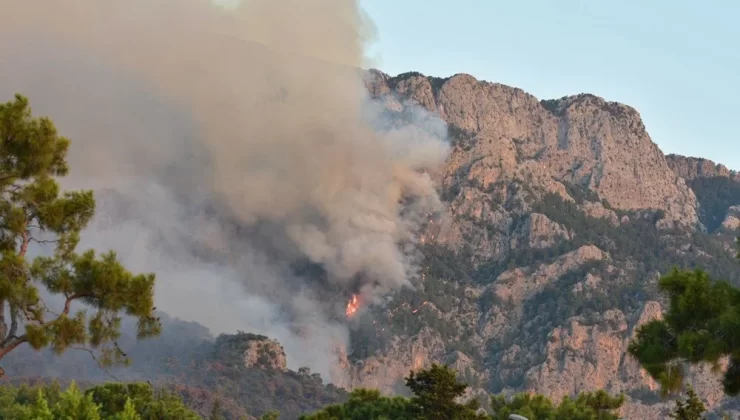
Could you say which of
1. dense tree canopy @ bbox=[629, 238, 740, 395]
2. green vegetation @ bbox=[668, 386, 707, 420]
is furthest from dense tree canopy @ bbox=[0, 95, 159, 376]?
green vegetation @ bbox=[668, 386, 707, 420]

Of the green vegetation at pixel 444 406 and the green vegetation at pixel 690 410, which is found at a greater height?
the green vegetation at pixel 444 406

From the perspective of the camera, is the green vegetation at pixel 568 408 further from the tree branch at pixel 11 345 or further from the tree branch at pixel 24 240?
the tree branch at pixel 11 345

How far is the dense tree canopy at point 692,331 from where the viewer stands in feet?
74.1

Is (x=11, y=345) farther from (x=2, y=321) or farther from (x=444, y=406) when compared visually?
(x=444, y=406)

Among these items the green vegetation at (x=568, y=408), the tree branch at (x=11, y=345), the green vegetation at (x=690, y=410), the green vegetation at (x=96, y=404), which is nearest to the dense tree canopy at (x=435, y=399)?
the green vegetation at (x=568, y=408)

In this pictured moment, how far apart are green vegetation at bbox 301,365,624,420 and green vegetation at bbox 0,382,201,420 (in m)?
15.0

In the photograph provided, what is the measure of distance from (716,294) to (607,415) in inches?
2109

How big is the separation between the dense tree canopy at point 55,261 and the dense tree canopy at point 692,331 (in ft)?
52.2

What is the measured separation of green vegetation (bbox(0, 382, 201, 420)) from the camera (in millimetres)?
24333

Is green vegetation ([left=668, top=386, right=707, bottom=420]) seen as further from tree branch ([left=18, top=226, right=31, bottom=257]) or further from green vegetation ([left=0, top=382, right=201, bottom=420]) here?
tree branch ([left=18, top=226, right=31, bottom=257])

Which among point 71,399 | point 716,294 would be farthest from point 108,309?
point 716,294

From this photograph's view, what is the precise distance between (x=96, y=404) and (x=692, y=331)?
22.7m

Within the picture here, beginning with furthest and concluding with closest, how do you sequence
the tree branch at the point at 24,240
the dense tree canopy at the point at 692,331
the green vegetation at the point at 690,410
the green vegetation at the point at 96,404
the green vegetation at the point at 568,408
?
the green vegetation at the point at 568,408
the green vegetation at the point at 690,410
the tree branch at the point at 24,240
the green vegetation at the point at 96,404
the dense tree canopy at the point at 692,331

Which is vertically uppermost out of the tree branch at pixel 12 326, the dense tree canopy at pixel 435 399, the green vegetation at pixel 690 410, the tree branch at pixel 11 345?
the dense tree canopy at pixel 435 399
